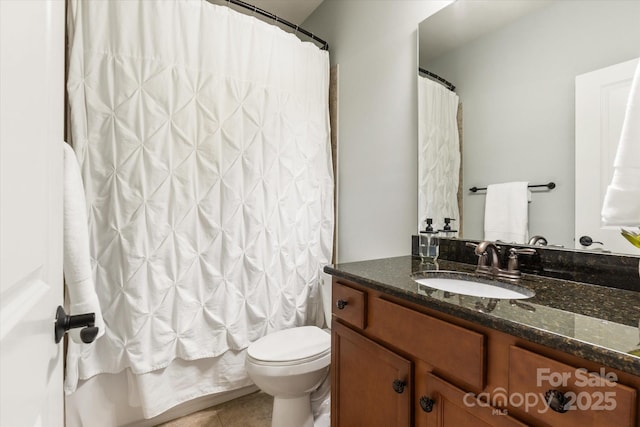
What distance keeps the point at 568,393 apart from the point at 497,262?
0.62 meters

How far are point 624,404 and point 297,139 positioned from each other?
1.82m

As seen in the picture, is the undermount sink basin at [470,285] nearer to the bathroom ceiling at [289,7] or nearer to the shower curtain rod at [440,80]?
the shower curtain rod at [440,80]

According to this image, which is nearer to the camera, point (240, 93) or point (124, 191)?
point (124, 191)

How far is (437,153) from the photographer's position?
154cm

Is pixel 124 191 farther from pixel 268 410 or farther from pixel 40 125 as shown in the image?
pixel 268 410

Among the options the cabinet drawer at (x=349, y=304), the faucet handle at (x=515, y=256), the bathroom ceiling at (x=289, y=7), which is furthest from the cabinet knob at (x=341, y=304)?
the bathroom ceiling at (x=289, y=7)

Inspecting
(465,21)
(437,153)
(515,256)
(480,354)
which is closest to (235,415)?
(480,354)

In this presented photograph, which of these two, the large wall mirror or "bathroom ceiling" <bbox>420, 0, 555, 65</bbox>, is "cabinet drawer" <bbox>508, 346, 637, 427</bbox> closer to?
the large wall mirror

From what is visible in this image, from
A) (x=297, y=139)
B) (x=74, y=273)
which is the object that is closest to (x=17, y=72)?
(x=74, y=273)

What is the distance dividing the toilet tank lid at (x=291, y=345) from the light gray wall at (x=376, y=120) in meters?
0.59

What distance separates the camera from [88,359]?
1408 mm

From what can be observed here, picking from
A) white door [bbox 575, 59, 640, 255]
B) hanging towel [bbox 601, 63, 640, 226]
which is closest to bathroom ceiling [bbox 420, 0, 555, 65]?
white door [bbox 575, 59, 640, 255]

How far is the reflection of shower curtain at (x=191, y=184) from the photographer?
56.4 inches

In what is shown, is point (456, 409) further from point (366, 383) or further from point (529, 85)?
point (529, 85)
